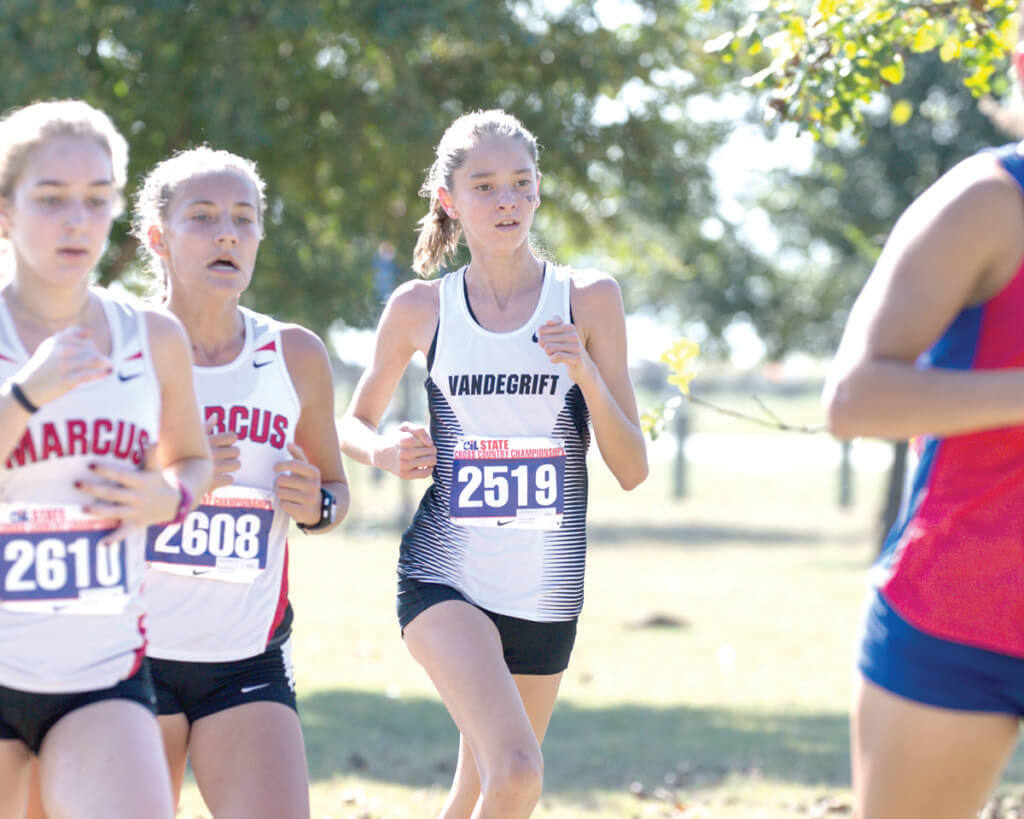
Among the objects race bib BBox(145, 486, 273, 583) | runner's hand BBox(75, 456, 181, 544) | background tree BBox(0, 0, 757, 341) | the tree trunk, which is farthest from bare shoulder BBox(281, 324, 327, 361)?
the tree trunk

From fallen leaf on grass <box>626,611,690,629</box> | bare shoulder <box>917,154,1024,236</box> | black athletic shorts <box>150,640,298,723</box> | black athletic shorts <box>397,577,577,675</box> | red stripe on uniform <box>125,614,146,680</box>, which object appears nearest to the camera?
bare shoulder <box>917,154,1024,236</box>

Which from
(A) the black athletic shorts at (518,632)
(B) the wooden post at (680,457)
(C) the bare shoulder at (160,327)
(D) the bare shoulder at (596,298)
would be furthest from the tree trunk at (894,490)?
(C) the bare shoulder at (160,327)

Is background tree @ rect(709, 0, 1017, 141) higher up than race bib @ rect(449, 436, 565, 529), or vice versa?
background tree @ rect(709, 0, 1017, 141)

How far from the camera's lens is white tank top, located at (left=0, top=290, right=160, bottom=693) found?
292 centimetres

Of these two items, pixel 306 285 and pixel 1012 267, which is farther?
pixel 306 285

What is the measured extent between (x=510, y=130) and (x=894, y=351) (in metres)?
2.09

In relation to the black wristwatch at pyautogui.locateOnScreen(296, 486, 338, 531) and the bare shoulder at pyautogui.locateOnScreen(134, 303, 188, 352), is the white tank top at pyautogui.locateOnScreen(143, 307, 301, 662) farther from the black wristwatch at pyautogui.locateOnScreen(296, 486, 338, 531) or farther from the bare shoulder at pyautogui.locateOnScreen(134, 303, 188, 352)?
the bare shoulder at pyautogui.locateOnScreen(134, 303, 188, 352)

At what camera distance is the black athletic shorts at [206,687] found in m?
3.62

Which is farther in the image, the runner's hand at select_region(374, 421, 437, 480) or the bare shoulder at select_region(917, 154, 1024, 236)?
the runner's hand at select_region(374, 421, 437, 480)

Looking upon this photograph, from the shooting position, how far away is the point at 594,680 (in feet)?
35.0

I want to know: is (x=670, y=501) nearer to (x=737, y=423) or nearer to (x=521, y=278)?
(x=521, y=278)

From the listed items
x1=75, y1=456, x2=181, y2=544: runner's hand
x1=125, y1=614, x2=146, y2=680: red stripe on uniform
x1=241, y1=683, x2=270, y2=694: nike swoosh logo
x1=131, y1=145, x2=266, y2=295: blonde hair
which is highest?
x1=131, y1=145, x2=266, y2=295: blonde hair

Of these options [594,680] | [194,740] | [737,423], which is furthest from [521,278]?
[737,423]

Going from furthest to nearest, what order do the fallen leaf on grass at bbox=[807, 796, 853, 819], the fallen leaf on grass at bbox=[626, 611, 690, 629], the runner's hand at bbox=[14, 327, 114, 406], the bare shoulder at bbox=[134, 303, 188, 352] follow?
the fallen leaf on grass at bbox=[626, 611, 690, 629], the fallen leaf on grass at bbox=[807, 796, 853, 819], the bare shoulder at bbox=[134, 303, 188, 352], the runner's hand at bbox=[14, 327, 114, 406]
